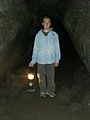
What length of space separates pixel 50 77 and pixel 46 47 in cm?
81

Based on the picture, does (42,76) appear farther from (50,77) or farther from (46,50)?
(46,50)

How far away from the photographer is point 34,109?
7.86 meters

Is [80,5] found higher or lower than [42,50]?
higher

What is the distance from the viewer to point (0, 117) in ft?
24.5

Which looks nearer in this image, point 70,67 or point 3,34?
point 3,34

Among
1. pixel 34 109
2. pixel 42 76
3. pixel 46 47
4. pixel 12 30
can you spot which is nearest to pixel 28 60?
pixel 12 30

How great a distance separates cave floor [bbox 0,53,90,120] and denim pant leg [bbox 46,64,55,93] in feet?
0.82

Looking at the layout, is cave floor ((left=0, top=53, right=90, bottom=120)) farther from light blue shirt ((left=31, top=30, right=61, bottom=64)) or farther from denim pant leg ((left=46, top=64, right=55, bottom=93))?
light blue shirt ((left=31, top=30, right=61, bottom=64))

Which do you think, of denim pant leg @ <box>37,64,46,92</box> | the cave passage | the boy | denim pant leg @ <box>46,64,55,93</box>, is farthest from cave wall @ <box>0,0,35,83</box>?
denim pant leg @ <box>46,64,55,93</box>

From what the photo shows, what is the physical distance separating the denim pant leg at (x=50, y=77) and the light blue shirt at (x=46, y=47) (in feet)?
0.55

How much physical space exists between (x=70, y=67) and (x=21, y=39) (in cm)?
192

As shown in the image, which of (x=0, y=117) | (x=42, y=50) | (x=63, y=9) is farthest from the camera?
(x=63, y=9)

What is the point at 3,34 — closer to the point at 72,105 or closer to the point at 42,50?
the point at 42,50

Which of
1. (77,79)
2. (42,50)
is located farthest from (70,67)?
(42,50)
